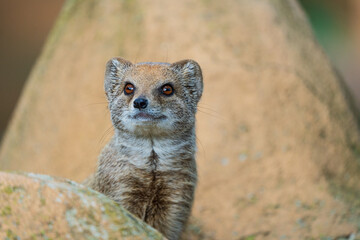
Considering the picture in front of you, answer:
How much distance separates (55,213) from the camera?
11.3ft

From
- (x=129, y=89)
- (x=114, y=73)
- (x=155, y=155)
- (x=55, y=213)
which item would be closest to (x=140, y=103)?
(x=129, y=89)

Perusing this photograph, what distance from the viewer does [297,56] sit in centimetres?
703

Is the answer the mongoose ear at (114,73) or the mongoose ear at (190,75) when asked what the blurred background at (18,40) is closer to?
the mongoose ear at (190,75)

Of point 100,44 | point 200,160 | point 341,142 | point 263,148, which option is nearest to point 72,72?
point 100,44

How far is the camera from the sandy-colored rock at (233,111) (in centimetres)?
641

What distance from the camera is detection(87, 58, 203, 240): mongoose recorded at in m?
4.73

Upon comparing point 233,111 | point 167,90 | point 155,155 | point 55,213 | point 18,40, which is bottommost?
point 55,213

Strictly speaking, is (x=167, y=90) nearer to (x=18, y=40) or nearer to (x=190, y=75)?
(x=190, y=75)

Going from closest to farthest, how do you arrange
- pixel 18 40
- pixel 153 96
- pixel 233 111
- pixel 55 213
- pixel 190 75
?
pixel 55 213 → pixel 153 96 → pixel 190 75 → pixel 233 111 → pixel 18 40

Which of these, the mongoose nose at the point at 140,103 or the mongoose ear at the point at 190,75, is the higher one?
the mongoose ear at the point at 190,75

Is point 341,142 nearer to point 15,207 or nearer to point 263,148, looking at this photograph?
point 263,148

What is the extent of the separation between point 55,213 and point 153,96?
1.49m

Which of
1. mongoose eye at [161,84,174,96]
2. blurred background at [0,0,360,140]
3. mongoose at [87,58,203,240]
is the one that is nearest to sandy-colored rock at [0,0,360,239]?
mongoose at [87,58,203,240]

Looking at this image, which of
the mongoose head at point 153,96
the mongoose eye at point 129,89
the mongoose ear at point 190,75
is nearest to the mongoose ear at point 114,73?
the mongoose head at point 153,96
